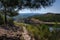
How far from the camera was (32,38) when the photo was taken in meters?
11.0

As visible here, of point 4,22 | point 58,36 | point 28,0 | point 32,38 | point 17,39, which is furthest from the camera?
point 4,22

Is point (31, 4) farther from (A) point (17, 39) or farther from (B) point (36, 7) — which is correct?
(A) point (17, 39)

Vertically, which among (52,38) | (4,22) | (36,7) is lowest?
(4,22)

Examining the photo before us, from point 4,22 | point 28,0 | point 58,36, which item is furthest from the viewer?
point 4,22

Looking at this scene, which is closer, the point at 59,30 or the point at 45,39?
the point at 59,30

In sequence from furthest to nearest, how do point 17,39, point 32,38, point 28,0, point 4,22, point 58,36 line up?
point 4,22 < point 32,38 < point 17,39 < point 28,0 < point 58,36

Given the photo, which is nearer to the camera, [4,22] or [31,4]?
[31,4]

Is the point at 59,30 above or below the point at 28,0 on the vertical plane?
below

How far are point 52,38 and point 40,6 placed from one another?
1.60 meters

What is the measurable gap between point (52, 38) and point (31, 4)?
1.76 m

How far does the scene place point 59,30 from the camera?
8.73 m

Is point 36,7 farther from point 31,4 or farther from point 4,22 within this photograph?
point 4,22

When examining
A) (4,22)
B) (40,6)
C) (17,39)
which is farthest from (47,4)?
(4,22)

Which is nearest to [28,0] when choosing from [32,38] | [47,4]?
[47,4]
